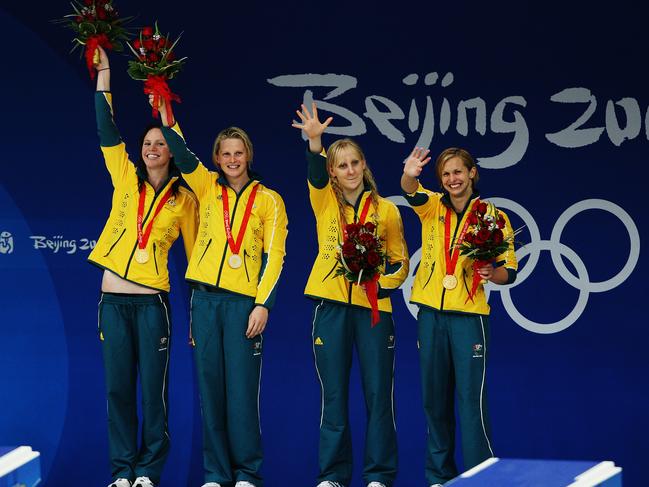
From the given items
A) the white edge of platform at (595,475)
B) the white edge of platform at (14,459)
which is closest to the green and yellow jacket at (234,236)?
the white edge of platform at (14,459)

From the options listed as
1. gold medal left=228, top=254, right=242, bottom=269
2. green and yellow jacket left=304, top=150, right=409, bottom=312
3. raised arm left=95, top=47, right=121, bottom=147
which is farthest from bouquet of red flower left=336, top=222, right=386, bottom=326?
raised arm left=95, top=47, right=121, bottom=147

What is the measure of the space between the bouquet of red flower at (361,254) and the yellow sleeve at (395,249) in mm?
232

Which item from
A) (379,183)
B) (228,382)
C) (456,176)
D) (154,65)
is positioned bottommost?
(228,382)

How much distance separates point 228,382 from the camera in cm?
566

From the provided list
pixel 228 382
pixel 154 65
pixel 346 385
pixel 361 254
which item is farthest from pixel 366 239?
pixel 154 65

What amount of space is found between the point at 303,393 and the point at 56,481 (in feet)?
5.20

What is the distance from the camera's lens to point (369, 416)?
5742mm

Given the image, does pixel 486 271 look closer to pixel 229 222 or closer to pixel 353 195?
pixel 353 195

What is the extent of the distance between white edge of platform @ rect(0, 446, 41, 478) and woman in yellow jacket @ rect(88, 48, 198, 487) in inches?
50.1

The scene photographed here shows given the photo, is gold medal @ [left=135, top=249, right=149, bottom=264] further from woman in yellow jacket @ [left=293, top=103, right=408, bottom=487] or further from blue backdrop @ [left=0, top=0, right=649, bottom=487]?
blue backdrop @ [left=0, top=0, right=649, bottom=487]

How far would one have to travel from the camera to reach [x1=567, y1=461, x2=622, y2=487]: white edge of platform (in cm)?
365

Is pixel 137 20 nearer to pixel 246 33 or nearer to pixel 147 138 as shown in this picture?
pixel 246 33

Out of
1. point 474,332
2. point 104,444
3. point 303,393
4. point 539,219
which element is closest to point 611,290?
point 539,219

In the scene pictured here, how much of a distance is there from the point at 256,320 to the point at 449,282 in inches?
37.2
